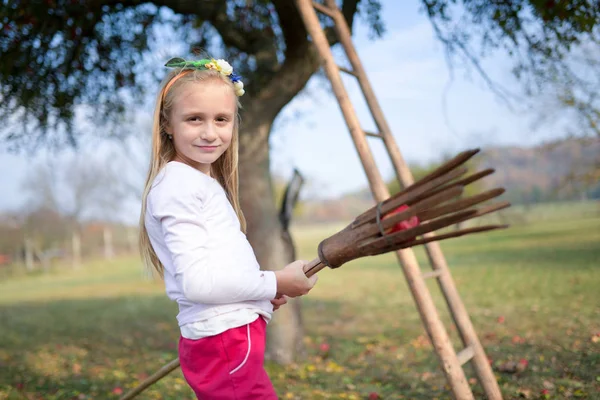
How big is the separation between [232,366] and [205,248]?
450mm

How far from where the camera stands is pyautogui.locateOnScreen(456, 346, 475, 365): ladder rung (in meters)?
3.63

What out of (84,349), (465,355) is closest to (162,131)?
(465,355)

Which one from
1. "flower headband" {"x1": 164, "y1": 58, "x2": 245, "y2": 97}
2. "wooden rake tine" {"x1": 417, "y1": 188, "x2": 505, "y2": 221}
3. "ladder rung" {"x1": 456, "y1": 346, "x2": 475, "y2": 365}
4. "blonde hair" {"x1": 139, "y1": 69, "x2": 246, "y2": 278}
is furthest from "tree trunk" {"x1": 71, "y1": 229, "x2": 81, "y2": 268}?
"wooden rake tine" {"x1": 417, "y1": 188, "x2": 505, "y2": 221}

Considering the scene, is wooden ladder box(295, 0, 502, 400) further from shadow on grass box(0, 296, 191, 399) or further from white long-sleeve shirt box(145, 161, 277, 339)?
shadow on grass box(0, 296, 191, 399)

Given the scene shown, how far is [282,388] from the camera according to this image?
496 centimetres

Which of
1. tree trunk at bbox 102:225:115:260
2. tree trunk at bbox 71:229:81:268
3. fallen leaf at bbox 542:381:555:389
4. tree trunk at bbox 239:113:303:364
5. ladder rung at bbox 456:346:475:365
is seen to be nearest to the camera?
ladder rung at bbox 456:346:475:365

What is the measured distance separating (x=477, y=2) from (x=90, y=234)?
1252 inches

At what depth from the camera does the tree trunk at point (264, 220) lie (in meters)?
5.86

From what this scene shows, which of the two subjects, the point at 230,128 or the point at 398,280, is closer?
the point at 230,128

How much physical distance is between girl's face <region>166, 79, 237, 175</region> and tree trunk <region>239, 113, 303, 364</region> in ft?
12.1

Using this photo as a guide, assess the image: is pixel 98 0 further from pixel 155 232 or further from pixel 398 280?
pixel 398 280

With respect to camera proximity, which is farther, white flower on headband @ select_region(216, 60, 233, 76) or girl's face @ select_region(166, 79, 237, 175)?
white flower on headband @ select_region(216, 60, 233, 76)

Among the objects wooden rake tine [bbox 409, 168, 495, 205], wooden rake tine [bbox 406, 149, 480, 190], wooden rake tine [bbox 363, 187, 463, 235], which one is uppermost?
wooden rake tine [bbox 406, 149, 480, 190]

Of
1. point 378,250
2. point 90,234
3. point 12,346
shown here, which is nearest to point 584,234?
point 12,346
